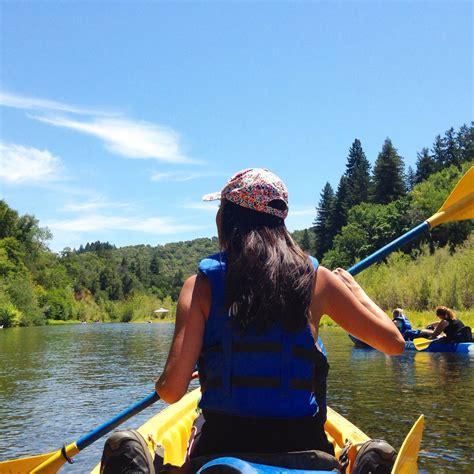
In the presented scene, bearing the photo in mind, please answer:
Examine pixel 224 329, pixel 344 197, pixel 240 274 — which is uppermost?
pixel 344 197

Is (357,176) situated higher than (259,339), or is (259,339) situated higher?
(357,176)

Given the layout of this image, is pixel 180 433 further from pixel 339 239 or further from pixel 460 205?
pixel 339 239

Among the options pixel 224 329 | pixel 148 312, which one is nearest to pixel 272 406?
pixel 224 329

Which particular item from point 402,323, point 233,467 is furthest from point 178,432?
point 402,323

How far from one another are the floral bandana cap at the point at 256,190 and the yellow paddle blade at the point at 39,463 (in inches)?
91.1

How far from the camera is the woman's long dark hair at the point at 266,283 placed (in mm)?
1924

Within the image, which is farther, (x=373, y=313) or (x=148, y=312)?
(x=148, y=312)

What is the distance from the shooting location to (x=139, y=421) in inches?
277

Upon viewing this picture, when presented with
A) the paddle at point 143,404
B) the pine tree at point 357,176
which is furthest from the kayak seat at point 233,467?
the pine tree at point 357,176

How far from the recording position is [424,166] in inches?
2726

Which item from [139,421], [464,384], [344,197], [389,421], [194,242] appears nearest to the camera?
[389,421]

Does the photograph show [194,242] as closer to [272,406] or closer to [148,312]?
[148,312]

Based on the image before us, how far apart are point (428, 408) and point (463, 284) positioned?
54.5 ft

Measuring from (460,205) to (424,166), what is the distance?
68.3m
